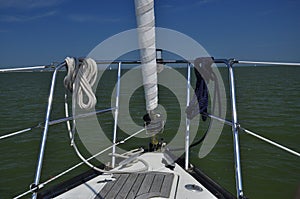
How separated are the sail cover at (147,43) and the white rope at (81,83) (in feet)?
1.64

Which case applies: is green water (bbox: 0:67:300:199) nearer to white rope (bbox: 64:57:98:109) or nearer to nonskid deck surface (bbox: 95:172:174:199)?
nonskid deck surface (bbox: 95:172:174:199)

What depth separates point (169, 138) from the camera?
711 centimetres

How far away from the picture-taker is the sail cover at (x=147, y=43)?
6.99 ft

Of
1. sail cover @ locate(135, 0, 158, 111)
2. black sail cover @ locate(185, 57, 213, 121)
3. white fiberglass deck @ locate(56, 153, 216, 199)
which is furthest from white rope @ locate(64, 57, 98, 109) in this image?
black sail cover @ locate(185, 57, 213, 121)

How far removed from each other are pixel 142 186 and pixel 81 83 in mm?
906

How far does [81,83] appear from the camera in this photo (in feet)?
6.72

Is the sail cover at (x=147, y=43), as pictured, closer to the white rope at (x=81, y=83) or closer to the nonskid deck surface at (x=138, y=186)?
the white rope at (x=81, y=83)

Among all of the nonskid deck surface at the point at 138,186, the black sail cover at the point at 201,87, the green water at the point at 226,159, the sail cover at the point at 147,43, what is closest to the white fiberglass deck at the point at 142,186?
the nonskid deck surface at the point at 138,186

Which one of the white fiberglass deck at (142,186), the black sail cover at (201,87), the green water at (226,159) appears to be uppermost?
the black sail cover at (201,87)

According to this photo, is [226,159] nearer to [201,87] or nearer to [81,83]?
[201,87]

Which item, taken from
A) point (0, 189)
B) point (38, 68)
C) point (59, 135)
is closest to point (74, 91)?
point (38, 68)

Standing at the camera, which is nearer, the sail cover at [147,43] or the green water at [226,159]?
the sail cover at [147,43]

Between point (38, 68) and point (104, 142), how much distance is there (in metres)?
4.96

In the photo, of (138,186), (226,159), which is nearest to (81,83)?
(138,186)
